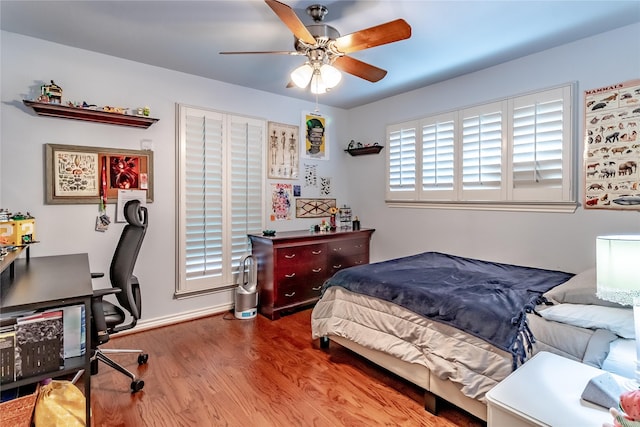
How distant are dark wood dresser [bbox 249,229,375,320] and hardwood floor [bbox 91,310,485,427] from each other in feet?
1.78

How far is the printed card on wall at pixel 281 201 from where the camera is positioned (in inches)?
158

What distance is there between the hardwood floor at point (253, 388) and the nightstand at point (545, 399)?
2.62 feet

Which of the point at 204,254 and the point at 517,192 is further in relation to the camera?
the point at 204,254

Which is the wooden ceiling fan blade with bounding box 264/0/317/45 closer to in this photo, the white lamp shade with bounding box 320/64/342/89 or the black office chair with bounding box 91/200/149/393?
the white lamp shade with bounding box 320/64/342/89

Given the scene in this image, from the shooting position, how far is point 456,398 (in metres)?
1.84

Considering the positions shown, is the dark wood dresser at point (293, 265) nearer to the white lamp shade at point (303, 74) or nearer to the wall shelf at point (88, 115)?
the wall shelf at point (88, 115)

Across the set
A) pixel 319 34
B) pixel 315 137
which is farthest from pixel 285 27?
pixel 315 137

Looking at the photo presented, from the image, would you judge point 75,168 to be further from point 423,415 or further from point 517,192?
point 517,192

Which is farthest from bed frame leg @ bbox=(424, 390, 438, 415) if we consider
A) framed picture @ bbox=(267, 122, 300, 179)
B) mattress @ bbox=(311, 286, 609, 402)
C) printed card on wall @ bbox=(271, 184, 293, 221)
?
framed picture @ bbox=(267, 122, 300, 179)

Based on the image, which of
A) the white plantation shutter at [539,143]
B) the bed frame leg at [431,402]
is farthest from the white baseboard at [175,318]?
the white plantation shutter at [539,143]

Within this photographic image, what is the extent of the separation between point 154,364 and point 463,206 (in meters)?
3.21

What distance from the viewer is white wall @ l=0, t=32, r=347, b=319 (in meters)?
2.56

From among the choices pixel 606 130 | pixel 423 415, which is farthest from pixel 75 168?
pixel 606 130

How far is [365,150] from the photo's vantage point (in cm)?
439
